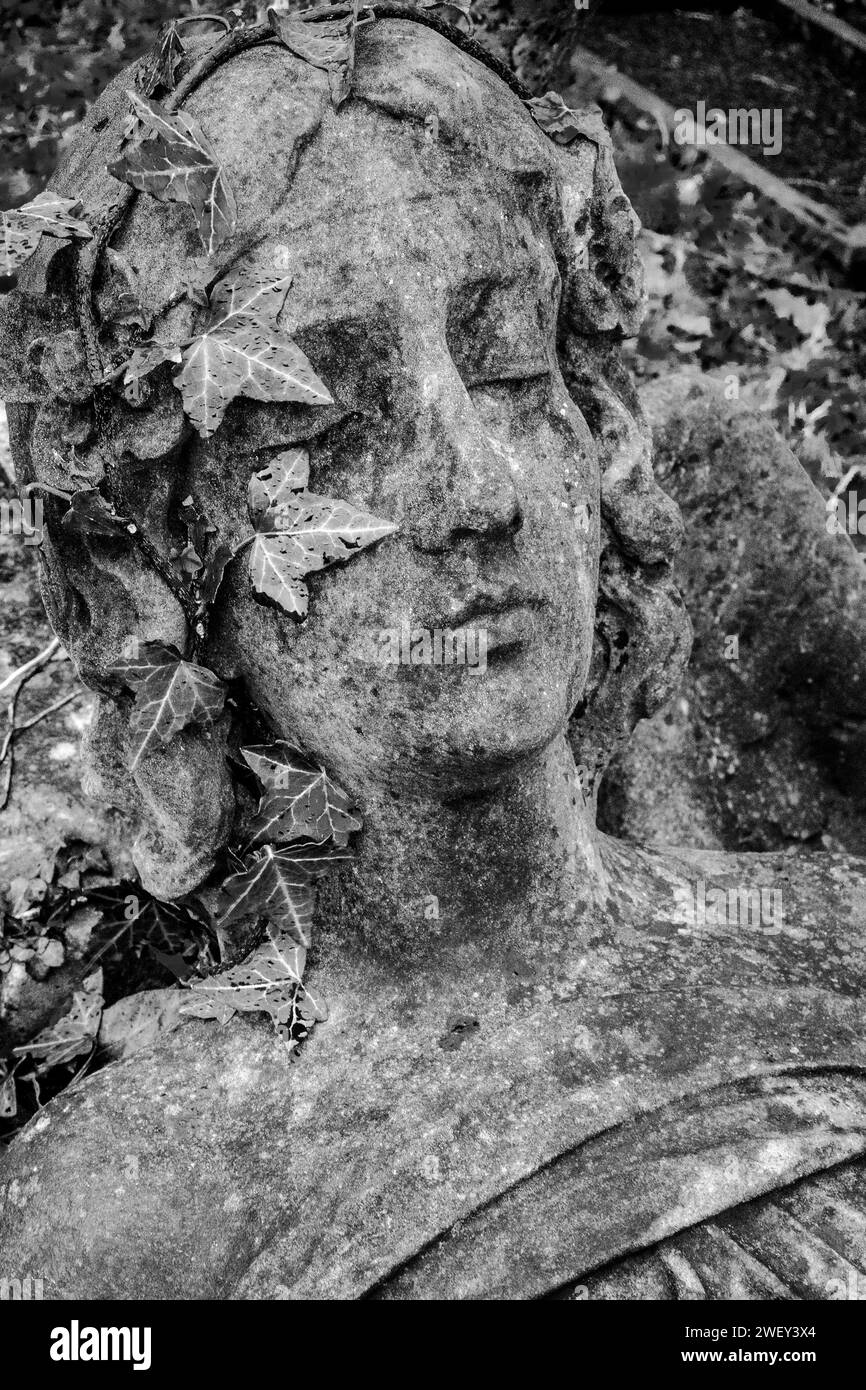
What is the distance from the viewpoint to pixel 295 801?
2369 millimetres

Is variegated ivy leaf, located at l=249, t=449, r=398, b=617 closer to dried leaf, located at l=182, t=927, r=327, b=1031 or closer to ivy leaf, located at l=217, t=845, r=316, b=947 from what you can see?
ivy leaf, located at l=217, t=845, r=316, b=947

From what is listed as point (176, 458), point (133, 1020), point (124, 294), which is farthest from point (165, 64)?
point (133, 1020)

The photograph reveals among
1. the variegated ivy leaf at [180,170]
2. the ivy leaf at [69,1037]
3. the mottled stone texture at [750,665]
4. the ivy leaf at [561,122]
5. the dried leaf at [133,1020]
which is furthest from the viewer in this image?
the mottled stone texture at [750,665]

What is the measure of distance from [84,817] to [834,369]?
4.07 m

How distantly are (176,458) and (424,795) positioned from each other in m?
0.72

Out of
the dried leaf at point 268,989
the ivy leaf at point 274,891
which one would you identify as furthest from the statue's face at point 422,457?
the dried leaf at point 268,989

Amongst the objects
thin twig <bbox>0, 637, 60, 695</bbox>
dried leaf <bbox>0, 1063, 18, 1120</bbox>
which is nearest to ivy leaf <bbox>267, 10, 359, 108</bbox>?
thin twig <bbox>0, 637, 60, 695</bbox>

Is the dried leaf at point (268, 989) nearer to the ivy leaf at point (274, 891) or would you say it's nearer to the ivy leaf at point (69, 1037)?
the ivy leaf at point (274, 891)

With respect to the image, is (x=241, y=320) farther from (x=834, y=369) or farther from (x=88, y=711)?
(x=834, y=369)

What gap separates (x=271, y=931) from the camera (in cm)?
256

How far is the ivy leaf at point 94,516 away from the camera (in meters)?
2.16

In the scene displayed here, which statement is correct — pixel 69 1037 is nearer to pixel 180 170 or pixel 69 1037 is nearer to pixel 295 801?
pixel 295 801

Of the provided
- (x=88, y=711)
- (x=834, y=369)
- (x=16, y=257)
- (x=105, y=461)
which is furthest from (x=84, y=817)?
(x=834, y=369)

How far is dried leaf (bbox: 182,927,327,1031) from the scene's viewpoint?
2.51 metres
